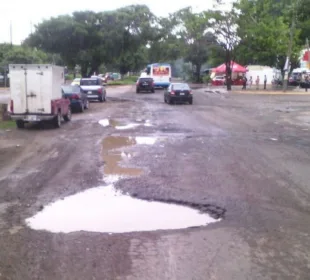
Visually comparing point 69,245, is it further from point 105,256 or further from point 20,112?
point 20,112

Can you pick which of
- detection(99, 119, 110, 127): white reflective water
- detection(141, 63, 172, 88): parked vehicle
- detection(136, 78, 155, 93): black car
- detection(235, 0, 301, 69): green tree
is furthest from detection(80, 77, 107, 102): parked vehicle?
detection(141, 63, 172, 88): parked vehicle

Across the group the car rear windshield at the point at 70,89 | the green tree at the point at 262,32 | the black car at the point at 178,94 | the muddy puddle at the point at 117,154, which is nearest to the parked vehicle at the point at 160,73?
the green tree at the point at 262,32

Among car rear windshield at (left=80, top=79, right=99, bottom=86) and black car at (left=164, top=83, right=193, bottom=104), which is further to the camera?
car rear windshield at (left=80, top=79, right=99, bottom=86)

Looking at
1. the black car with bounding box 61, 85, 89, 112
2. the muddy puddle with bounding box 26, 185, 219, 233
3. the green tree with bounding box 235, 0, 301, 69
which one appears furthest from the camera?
the green tree with bounding box 235, 0, 301, 69

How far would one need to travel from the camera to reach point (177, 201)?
780cm

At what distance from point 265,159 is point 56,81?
1008 cm

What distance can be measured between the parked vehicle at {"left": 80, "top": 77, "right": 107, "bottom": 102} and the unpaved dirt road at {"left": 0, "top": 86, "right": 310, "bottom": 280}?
1737cm

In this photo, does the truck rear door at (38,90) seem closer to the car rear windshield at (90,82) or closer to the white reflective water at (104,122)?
the white reflective water at (104,122)

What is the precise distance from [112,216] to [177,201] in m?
1.25

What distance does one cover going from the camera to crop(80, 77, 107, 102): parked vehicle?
34062 millimetres

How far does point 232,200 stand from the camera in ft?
25.4

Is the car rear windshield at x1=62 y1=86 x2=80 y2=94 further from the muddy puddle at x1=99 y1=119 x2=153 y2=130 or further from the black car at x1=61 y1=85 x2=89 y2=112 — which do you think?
the muddy puddle at x1=99 y1=119 x2=153 y2=130

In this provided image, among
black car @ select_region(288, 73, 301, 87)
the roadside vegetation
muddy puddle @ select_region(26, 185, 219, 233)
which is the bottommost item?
muddy puddle @ select_region(26, 185, 219, 233)

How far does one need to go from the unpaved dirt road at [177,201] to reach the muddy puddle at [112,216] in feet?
0.66
